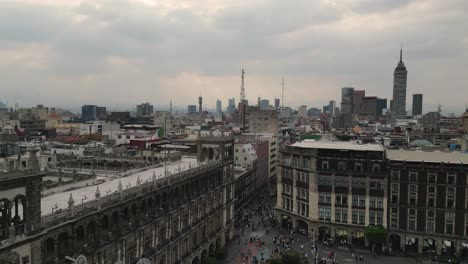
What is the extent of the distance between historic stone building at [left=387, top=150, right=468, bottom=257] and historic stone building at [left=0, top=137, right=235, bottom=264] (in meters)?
33.0

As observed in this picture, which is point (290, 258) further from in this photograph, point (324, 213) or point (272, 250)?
point (324, 213)

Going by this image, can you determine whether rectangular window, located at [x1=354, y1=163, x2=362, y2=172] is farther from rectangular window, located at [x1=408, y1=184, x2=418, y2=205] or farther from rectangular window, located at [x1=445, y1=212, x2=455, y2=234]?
rectangular window, located at [x1=445, y1=212, x2=455, y2=234]

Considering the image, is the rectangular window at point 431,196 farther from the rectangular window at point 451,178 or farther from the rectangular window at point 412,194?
the rectangular window at point 451,178

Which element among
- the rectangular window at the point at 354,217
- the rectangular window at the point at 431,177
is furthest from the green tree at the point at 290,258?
the rectangular window at the point at 431,177

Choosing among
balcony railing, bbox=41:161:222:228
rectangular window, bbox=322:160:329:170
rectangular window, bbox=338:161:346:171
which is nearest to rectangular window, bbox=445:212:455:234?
rectangular window, bbox=338:161:346:171

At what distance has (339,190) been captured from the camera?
87.9 meters

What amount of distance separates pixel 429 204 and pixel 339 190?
1699 centimetres

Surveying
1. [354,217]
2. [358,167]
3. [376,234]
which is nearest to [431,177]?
[358,167]

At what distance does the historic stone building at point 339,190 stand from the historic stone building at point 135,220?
16.2 metres

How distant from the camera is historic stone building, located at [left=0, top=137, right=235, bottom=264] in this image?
34812 millimetres

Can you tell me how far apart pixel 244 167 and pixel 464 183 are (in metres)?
62.9

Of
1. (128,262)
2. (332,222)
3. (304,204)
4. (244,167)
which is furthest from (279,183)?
(128,262)

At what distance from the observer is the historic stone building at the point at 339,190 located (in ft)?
280

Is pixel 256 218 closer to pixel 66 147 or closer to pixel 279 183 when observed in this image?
pixel 279 183
